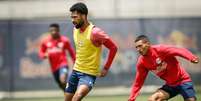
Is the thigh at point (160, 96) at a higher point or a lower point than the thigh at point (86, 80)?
lower

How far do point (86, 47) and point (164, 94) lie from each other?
54.7 inches

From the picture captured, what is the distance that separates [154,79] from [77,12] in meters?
9.97

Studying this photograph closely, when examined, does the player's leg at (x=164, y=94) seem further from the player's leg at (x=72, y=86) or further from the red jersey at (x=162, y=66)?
the player's leg at (x=72, y=86)

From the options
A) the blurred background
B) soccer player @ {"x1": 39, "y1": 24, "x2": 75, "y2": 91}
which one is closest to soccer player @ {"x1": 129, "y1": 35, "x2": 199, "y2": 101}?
A: soccer player @ {"x1": 39, "y1": 24, "x2": 75, "y2": 91}

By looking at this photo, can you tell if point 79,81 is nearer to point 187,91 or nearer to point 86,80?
point 86,80

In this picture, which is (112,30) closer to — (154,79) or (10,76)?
(154,79)

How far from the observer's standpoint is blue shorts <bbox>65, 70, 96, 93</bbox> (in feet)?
34.9

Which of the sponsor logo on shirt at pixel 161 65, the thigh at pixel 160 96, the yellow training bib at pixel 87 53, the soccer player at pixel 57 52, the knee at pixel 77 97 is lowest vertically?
the soccer player at pixel 57 52

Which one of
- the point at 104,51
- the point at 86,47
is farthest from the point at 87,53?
the point at 104,51

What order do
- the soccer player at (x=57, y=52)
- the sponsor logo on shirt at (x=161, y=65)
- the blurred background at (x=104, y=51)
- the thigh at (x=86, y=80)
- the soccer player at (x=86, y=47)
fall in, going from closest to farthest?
1. the soccer player at (x=86, y=47)
2. the thigh at (x=86, y=80)
3. the sponsor logo on shirt at (x=161, y=65)
4. the soccer player at (x=57, y=52)
5. the blurred background at (x=104, y=51)

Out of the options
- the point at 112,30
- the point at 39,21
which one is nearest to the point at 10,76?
the point at 39,21

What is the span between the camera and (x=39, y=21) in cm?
2086

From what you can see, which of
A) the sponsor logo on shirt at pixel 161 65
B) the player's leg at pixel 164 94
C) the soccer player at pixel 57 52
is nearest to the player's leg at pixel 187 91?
the player's leg at pixel 164 94

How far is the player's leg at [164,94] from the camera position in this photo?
35.1 ft
